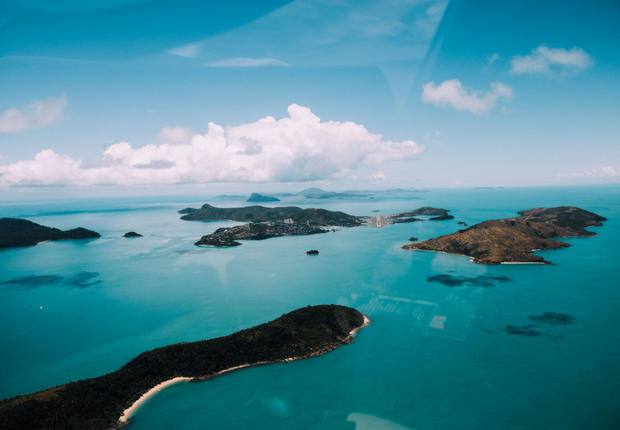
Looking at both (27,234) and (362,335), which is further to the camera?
(27,234)

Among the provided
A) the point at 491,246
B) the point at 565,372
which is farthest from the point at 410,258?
the point at 565,372

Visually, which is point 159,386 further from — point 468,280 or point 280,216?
point 280,216

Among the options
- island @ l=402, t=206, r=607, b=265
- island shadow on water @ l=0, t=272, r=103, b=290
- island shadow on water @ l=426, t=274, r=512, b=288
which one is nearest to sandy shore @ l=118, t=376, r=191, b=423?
island shadow on water @ l=426, t=274, r=512, b=288

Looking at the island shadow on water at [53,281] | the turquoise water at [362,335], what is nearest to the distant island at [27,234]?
the turquoise water at [362,335]

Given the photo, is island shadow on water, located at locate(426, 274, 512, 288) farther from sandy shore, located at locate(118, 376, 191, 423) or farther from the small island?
the small island

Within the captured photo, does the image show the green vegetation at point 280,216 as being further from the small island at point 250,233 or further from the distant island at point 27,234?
the distant island at point 27,234

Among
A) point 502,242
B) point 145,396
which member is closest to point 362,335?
point 145,396

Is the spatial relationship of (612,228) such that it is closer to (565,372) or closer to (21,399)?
(565,372)
